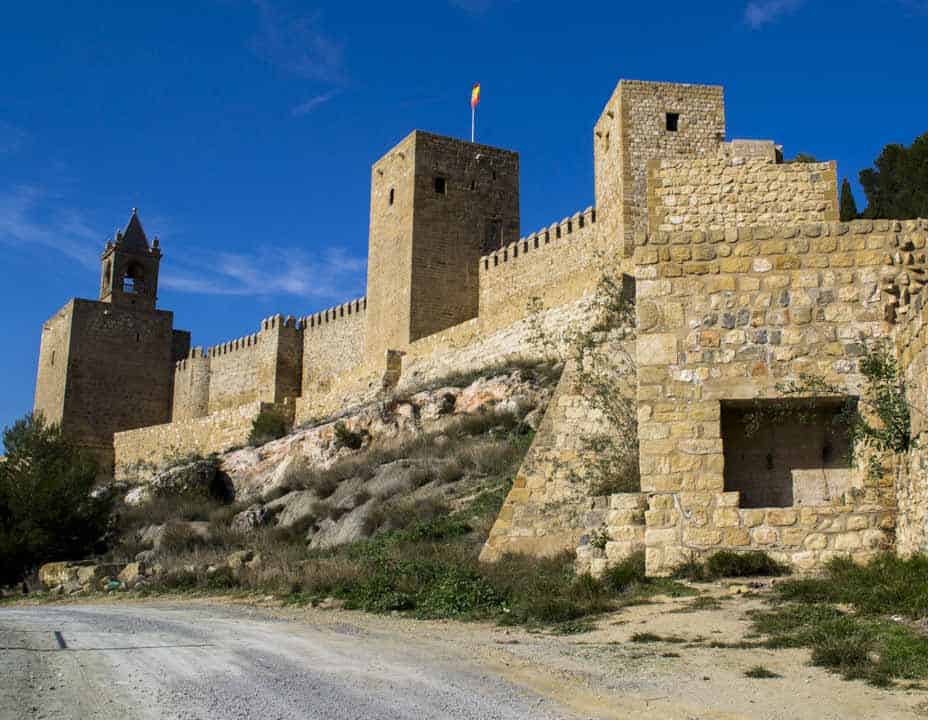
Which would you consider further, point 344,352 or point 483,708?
point 344,352

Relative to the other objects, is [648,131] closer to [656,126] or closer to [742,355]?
[656,126]

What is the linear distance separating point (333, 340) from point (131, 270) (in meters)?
17.6

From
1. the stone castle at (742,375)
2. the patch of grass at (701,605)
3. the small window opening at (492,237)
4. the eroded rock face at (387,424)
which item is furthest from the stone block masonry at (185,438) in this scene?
the patch of grass at (701,605)

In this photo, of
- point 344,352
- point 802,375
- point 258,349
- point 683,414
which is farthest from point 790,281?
point 258,349

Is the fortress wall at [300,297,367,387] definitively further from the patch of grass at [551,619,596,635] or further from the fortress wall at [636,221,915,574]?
the patch of grass at [551,619,596,635]

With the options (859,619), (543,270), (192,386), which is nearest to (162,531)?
(543,270)

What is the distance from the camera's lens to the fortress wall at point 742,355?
8484 mm

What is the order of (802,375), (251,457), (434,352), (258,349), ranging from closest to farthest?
(802,375) < (251,457) < (434,352) < (258,349)

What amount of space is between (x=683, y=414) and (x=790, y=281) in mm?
1511

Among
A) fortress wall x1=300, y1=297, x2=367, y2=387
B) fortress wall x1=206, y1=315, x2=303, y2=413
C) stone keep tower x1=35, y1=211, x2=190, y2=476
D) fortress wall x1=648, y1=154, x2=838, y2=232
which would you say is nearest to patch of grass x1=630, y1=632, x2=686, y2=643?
fortress wall x1=648, y1=154, x2=838, y2=232

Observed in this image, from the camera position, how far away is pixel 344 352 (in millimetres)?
37969

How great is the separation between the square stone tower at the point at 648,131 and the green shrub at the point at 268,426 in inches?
591

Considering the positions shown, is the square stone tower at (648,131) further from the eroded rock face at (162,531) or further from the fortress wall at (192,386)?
the fortress wall at (192,386)

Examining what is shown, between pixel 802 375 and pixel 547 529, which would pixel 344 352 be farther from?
pixel 802 375
